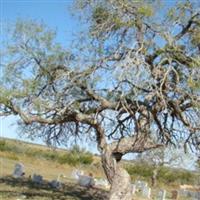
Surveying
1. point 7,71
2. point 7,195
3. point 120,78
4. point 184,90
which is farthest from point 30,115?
point 184,90

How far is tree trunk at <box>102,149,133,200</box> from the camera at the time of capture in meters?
20.7

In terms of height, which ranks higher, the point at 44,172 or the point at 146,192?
the point at 44,172

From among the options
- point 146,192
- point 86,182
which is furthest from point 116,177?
point 146,192

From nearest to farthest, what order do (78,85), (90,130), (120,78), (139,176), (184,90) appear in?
(120,78)
(184,90)
(78,85)
(90,130)
(139,176)

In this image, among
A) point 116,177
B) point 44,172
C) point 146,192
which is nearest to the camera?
point 116,177

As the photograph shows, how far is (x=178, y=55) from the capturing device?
63.4 ft

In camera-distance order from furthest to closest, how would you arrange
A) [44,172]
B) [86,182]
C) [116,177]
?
1. [44,172]
2. [86,182]
3. [116,177]

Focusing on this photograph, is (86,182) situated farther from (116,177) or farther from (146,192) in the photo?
(116,177)

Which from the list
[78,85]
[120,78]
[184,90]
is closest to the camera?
[120,78]

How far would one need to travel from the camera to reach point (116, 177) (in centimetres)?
2095

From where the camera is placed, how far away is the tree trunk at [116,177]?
2073cm

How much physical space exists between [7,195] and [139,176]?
171 ft

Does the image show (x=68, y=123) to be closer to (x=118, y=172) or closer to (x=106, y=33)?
(x=118, y=172)

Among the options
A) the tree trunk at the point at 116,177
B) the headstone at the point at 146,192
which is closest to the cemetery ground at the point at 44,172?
the headstone at the point at 146,192
